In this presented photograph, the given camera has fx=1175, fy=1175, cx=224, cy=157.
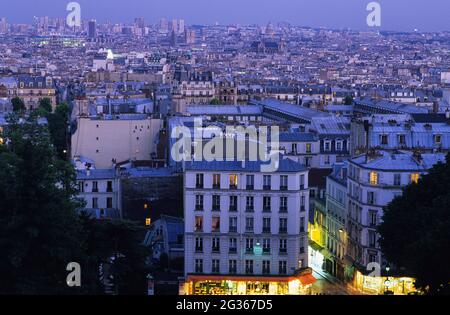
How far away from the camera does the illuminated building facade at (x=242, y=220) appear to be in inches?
954

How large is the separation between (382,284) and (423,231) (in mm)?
3927

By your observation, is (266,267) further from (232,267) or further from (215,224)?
(215,224)

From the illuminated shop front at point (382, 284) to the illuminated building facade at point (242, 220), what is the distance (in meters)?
1.02

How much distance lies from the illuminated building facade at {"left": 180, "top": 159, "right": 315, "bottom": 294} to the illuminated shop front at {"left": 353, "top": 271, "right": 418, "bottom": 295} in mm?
1018

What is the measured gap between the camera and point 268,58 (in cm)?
18988

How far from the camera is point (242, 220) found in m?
24.4

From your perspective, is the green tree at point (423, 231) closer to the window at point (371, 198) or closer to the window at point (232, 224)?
the window at point (371, 198)

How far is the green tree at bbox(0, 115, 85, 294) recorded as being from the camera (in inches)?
747

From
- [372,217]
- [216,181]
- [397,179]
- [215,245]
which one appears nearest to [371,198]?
[372,217]

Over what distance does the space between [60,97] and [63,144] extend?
1408 inches

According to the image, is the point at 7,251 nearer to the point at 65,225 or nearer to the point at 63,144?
the point at 65,225
